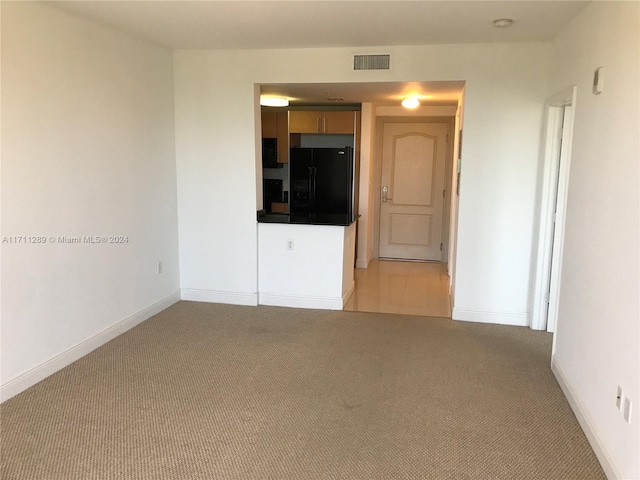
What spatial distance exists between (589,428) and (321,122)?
16.3 ft

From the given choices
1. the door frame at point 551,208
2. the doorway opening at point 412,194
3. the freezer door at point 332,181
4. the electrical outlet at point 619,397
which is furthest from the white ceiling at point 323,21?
the doorway opening at point 412,194

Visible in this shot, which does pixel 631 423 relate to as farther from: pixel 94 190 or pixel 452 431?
pixel 94 190

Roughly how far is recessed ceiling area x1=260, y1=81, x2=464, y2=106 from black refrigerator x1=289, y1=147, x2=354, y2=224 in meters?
0.78

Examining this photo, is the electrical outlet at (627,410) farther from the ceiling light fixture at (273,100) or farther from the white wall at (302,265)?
the ceiling light fixture at (273,100)

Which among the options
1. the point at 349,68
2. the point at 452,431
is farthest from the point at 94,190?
the point at 452,431

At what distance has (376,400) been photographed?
297cm

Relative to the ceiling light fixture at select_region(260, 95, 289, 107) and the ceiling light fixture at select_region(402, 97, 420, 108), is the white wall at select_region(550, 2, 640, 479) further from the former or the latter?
the ceiling light fixture at select_region(260, 95, 289, 107)

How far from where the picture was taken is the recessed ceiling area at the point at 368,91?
14.9 ft

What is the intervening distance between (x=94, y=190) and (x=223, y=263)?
5.13 ft

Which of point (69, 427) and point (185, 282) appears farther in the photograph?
point (185, 282)

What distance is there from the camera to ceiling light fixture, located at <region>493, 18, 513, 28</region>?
3373 millimetres

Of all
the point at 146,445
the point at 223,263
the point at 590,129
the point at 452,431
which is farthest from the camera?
the point at 223,263

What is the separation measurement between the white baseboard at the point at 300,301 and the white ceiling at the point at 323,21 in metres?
2.08
